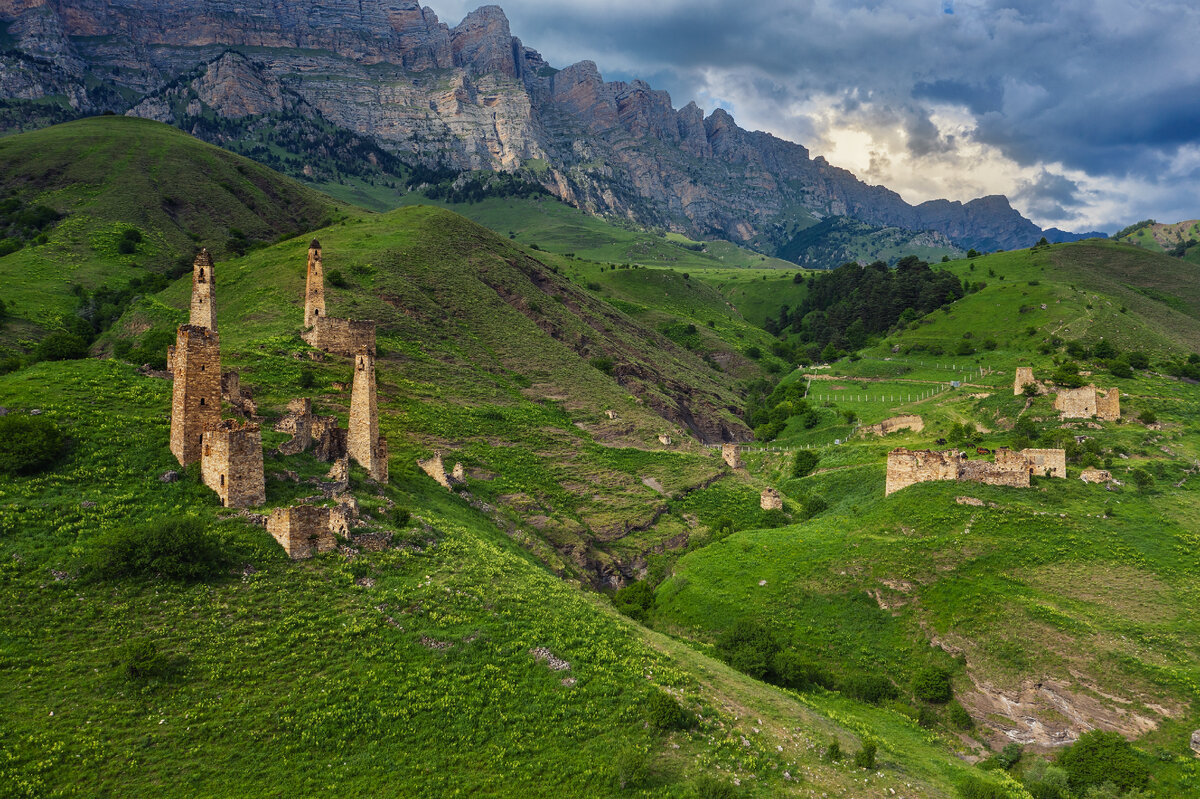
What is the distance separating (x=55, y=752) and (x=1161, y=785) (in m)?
41.8

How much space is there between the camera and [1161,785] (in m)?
29.7

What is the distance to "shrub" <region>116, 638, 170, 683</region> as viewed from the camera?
67.9 feet

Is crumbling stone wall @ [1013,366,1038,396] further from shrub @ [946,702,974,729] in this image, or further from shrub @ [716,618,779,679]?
shrub @ [716,618,779,679]

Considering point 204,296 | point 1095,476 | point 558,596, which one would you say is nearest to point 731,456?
point 1095,476

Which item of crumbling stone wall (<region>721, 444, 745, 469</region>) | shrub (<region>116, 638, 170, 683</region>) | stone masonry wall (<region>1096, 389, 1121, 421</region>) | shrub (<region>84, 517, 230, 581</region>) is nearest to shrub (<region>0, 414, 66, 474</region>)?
shrub (<region>84, 517, 230, 581</region>)

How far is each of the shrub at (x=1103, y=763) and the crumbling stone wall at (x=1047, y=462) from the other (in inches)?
802

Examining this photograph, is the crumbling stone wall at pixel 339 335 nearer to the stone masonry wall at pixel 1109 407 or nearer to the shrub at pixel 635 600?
the shrub at pixel 635 600

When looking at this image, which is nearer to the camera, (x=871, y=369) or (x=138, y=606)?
(x=138, y=606)

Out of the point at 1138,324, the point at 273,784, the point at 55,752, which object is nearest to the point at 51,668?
the point at 55,752

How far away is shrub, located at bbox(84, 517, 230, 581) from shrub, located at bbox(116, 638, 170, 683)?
3.08 metres

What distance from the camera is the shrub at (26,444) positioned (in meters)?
25.5

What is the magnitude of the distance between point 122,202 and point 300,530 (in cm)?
11602

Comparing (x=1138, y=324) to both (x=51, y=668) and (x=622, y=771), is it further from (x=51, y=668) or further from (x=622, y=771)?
(x=51, y=668)

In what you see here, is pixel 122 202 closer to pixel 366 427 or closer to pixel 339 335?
pixel 339 335
